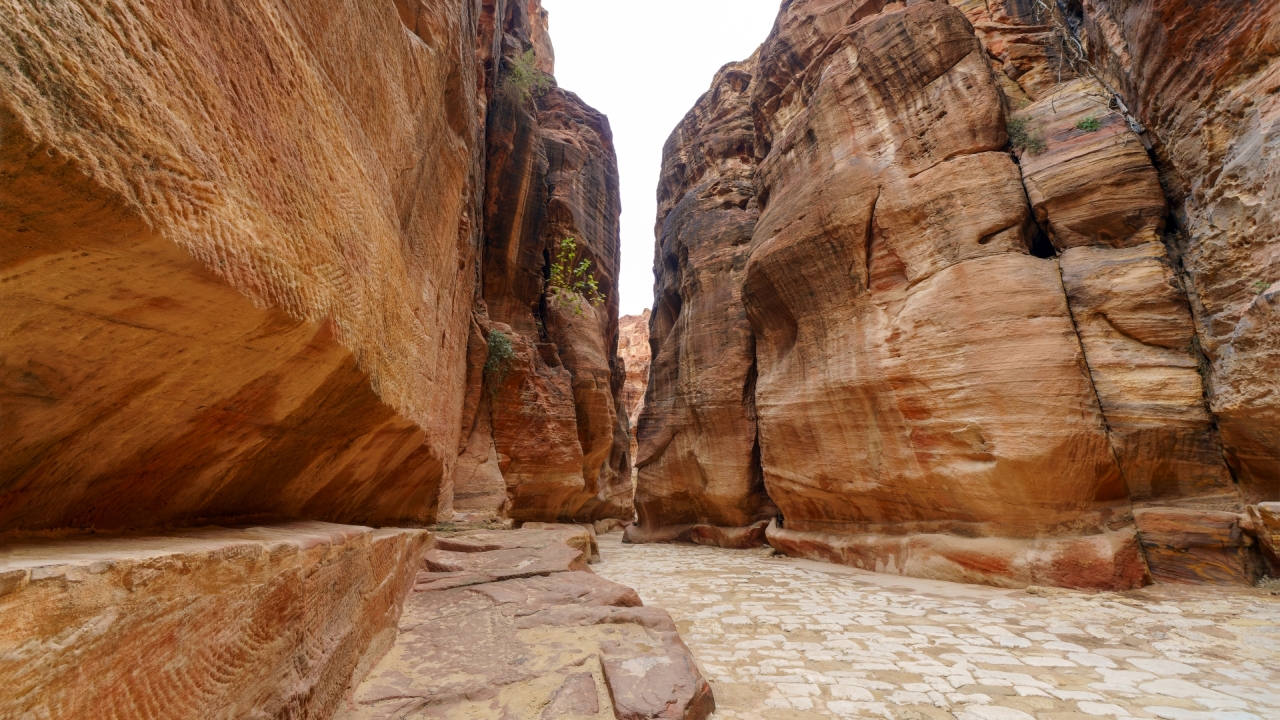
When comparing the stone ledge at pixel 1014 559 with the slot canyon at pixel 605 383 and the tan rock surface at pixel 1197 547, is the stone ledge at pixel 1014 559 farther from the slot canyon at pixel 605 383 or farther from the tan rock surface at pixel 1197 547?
the tan rock surface at pixel 1197 547

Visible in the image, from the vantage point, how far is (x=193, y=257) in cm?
158

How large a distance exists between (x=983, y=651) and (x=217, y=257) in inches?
209

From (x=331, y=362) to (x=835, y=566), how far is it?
8452 mm

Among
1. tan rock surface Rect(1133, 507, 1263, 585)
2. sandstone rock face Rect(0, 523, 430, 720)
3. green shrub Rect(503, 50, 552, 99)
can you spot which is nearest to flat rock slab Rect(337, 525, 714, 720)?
sandstone rock face Rect(0, 523, 430, 720)

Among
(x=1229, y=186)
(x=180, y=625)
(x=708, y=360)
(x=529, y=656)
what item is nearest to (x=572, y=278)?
(x=708, y=360)

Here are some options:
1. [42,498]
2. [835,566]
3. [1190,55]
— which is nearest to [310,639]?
[42,498]

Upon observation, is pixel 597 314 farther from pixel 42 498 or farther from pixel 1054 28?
pixel 42 498

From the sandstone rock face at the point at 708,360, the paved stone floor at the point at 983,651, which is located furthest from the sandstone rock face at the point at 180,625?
the sandstone rock face at the point at 708,360

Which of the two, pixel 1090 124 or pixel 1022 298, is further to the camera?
pixel 1090 124

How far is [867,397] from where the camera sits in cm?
821

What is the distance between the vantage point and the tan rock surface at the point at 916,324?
6.28m

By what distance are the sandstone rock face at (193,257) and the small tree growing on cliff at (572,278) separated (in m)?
9.29

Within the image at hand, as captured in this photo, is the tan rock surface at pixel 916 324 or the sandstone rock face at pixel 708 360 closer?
the tan rock surface at pixel 916 324

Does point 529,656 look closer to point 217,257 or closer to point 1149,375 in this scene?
point 217,257
